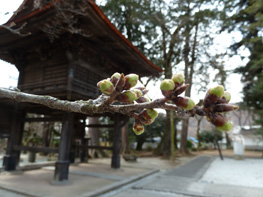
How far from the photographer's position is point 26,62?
7730mm

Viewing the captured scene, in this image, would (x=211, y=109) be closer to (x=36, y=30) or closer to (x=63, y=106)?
(x=63, y=106)

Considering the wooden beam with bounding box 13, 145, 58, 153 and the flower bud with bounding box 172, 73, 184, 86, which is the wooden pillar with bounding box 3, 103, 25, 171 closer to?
the wooden beam with bounding box 13, 145, 58, 153

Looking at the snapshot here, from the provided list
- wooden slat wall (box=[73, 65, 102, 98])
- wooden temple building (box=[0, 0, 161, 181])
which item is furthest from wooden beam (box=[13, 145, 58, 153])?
wooden slat wall (box=[73, 65, 102, 98])

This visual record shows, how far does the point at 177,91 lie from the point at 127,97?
0.21 metres

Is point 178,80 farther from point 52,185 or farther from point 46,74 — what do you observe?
point 46,74

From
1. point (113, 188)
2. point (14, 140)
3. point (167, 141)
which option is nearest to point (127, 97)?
point (113, 188)

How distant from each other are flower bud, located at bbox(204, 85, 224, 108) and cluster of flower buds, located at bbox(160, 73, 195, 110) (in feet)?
0.24

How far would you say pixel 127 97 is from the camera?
82 cm

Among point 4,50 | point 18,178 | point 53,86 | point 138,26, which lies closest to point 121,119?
point 53,86

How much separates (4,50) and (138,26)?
8.90 m

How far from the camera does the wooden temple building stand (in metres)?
5.27

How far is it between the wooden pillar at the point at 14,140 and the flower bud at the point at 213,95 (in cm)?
871

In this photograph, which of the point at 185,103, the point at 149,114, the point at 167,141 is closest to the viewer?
the point at 185,103

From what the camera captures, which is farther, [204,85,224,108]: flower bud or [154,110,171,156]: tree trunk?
[154,110,171,156]: tree trunk
